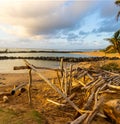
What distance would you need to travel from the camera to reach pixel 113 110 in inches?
292

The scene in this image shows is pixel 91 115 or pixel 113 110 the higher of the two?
pixel 113 110

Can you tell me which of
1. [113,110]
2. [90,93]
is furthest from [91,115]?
[90,93]

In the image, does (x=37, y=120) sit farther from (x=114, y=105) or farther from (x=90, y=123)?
(x=114, y=105)

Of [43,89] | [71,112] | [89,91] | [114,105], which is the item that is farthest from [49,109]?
[43,89]

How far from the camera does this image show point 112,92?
10.5 metres

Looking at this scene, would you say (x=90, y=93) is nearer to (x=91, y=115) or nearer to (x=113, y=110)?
(x=113, y=110)

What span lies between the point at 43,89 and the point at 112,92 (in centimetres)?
419

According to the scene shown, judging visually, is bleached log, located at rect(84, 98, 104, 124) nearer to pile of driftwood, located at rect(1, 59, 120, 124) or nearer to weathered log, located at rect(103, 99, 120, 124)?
pile of driftwood, located at rect(1, 59, 120, 124)

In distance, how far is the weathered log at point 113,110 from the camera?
24.0 ft

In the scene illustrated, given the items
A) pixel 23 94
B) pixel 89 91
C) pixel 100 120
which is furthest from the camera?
pixel 23 94

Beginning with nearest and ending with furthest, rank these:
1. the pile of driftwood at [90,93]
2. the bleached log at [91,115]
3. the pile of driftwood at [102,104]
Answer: the bleached log at [91,115], the pile of driftwood at [102,104], the pile of driftwood at [90,93]

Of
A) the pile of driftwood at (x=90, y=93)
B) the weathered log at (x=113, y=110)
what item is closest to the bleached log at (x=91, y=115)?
the pile of driftwood at (x=90, y=93)

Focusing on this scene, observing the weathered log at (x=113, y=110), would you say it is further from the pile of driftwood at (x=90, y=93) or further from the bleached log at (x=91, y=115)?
the bleached log at (x=91, y=115)

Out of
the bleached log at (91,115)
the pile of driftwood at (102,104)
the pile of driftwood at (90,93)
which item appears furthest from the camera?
the pile of driftwood at (90,93)
